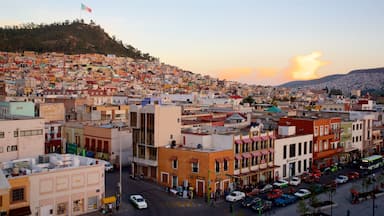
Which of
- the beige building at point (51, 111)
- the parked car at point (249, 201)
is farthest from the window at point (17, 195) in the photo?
the beige building at point (51, 111)

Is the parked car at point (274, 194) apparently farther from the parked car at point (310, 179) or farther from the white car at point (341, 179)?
the white car at point (341, 179)

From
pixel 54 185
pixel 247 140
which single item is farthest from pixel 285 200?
pixel 54 185

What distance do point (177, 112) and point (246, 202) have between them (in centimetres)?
910

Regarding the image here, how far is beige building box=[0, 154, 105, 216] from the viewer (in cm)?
2180

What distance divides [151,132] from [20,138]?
29.9ft

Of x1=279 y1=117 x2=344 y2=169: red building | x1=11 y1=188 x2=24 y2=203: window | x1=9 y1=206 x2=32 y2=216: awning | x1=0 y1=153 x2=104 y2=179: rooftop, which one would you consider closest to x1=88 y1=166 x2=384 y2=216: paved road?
x1=0 y1=153 x2=104 y2=179: rooftop

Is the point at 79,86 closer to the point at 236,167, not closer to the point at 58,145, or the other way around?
the point at 58,145

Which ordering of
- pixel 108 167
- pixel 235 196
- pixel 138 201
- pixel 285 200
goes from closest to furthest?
pixel 138 201 < pixel 285 200 < pixel 235 196 < pixel 108 167

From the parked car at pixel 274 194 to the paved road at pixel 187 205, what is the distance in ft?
4.71

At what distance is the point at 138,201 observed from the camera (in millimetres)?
26188

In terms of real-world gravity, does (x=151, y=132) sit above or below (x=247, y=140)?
above

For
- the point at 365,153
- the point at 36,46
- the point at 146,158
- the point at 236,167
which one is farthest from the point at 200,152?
the point at 36,46

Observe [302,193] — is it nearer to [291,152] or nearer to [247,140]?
[247,140]

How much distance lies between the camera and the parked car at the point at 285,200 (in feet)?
89.8
